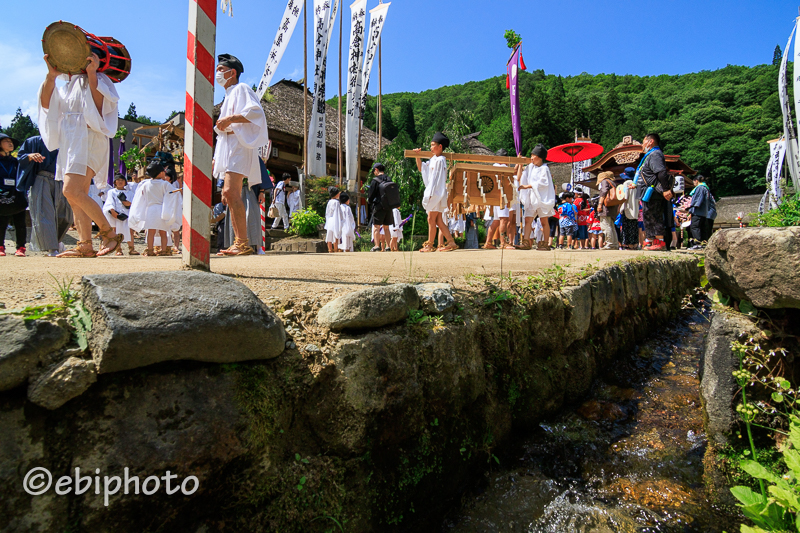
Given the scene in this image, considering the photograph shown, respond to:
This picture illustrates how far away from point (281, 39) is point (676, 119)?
45.4 m

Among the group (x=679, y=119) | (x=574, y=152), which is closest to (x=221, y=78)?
(x=574, y=152)

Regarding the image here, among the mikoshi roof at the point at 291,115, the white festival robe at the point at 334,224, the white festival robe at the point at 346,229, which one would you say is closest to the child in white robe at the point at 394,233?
the white festival robe at the point at 346,229

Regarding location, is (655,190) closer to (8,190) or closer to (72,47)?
(72,47)

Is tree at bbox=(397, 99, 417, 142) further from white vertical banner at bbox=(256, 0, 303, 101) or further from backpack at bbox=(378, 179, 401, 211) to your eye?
backpack at bbox=(378, 179, 401, 211)

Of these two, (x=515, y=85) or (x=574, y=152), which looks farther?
(x=515, y=85)

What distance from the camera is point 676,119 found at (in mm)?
44750

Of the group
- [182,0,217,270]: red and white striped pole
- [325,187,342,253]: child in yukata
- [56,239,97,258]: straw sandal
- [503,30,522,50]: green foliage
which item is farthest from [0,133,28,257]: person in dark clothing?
[503,30,522,50]: green foliage

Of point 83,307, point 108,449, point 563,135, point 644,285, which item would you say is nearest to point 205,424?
point 108,449

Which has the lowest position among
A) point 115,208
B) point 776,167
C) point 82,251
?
point 82,251

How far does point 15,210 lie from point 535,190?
291 inches

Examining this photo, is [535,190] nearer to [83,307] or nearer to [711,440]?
[711,440]

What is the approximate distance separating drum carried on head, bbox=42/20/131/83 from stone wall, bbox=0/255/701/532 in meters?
3.77

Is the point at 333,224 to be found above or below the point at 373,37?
below

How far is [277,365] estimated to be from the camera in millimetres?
1672
